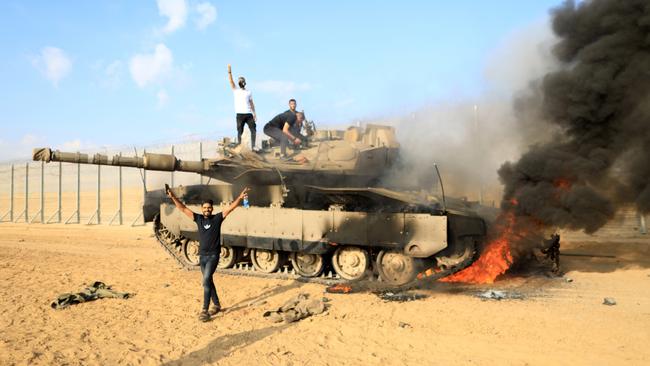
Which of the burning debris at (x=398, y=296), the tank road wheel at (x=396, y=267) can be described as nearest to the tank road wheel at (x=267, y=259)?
the tank road wheel at (x=396, y=267)

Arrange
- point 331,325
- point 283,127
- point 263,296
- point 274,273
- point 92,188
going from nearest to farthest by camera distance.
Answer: point 331,325 → point 263,296 → point 274,273 → point 283,127 → point 92,188

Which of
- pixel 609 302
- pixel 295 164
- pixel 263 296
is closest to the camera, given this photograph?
pixel 609 302

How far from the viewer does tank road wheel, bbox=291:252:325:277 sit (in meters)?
10.6

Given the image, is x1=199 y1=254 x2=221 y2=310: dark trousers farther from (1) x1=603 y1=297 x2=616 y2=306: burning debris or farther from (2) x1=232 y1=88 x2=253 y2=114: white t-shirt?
(1) x1=603 y1=297 x2=616 y2=306: burning debris

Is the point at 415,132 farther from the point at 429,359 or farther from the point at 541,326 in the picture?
the point at 429,359

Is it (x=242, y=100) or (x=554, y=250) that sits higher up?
(x=242, y=100)

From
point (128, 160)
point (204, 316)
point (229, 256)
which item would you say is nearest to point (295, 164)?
point (229, 256)

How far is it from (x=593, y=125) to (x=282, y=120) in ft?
20.2

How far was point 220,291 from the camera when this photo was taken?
31.4 ft

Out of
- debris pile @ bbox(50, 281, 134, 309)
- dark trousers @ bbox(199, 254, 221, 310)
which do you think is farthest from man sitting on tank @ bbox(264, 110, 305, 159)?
debris pile @ bbox(50, 281, 134, 309)

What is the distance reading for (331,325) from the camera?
703 centimetres

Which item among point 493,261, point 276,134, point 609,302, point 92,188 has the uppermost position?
point 276,134

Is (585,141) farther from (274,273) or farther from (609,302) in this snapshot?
(274,273)

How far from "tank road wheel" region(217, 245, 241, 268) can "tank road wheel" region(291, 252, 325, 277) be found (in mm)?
1514
